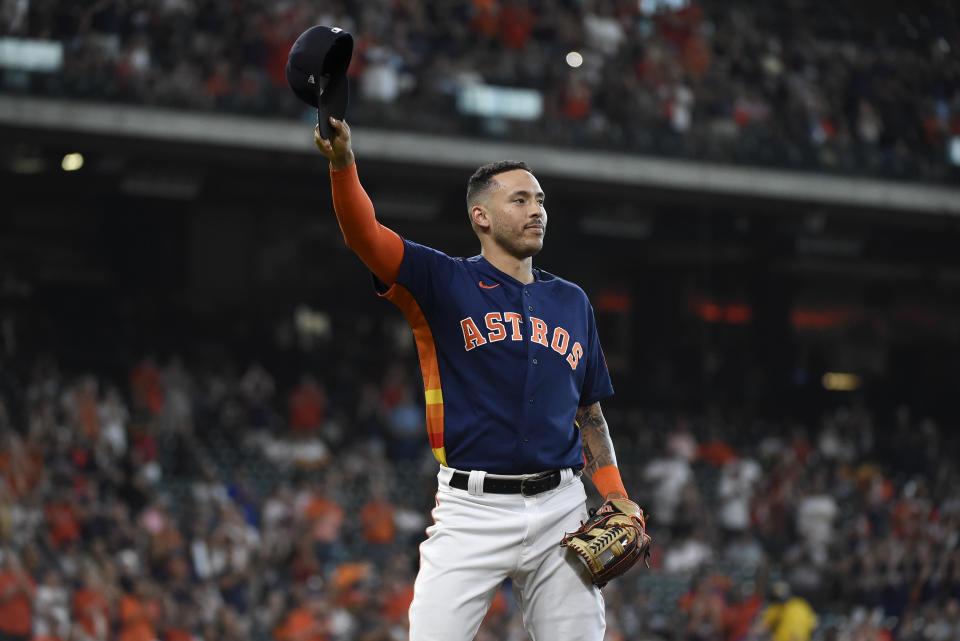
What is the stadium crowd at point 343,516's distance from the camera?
10320 mm

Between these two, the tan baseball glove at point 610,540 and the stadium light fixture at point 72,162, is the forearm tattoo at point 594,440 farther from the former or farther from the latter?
the stadium light fixture at point 72,162

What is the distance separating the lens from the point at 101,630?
9.44 m

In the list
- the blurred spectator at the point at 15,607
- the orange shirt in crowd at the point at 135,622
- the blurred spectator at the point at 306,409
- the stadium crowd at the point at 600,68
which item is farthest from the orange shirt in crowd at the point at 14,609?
the stadium crowd at the point at 600,68

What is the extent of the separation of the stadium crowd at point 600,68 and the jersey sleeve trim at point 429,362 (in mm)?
10436

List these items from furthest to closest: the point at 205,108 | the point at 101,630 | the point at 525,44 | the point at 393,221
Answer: the point at 393,221 < the point at 525,44 < the point at 205,108 < the point at 101,630

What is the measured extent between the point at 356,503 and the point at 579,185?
5.03 meters

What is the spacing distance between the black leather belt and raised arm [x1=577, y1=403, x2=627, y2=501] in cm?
25

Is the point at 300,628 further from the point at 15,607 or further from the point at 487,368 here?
the point at 487,368

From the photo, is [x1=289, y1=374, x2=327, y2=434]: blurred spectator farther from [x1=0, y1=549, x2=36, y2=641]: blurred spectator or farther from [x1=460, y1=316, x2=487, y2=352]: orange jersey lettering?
[x1=460, y1=316, x2=487, y2=352]: orange jersey lettering

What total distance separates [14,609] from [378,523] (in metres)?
3.99

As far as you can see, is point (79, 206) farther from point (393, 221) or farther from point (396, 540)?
point (396, 540)

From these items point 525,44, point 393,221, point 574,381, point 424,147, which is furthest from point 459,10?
point 574,381

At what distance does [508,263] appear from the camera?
3826 millimetres

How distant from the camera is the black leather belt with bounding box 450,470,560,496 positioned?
360 centimetres
